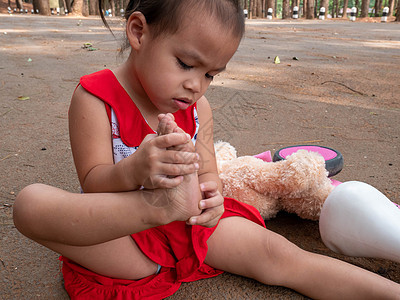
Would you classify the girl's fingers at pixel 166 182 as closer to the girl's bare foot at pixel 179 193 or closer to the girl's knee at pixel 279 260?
the girl's bare foot at pixel 179 193

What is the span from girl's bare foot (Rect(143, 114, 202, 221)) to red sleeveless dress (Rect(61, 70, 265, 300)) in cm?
20

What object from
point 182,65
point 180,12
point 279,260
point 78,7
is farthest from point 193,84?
point 78,7

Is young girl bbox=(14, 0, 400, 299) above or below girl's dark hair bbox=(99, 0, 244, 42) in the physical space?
below

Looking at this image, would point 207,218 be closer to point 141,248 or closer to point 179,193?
point 179,193

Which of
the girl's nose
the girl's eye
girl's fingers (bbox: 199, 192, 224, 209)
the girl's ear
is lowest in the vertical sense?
girl's fingers (bbox: 199, 192, 224, 209)

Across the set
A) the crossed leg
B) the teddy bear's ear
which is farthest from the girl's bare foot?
the teddy bear's ear

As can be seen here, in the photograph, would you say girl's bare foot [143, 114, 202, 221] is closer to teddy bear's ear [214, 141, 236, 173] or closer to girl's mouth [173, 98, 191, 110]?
girl's mouth [173, 98, 191, 110]

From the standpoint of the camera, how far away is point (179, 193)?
96cm

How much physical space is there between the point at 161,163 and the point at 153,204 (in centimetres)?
12

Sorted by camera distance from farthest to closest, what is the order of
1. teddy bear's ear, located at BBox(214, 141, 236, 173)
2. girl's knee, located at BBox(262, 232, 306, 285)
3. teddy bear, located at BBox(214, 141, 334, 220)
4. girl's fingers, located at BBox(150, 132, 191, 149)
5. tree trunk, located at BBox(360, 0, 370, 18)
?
tree trunk, located at BBox(360, 0, 370, 18) → teddy bear's ear, located at BBox(214, 141, 236, 173) → teddy bear, located at BBox(214, 141, 334, 220) → girl's knee, located at BBox(262, 232, 306, 285) → girl's fingers, located at BBox(150, 132, 191, 149)

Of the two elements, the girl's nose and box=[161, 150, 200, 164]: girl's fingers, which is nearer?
box=[161, 150, 200, 164]: girl's fingers

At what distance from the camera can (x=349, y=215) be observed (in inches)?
47.6

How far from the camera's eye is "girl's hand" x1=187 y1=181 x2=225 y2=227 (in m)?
1.04

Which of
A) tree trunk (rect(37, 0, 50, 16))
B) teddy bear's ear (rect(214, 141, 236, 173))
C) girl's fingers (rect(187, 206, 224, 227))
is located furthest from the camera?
tree trunk (rect(37, 0, 50, 16))
